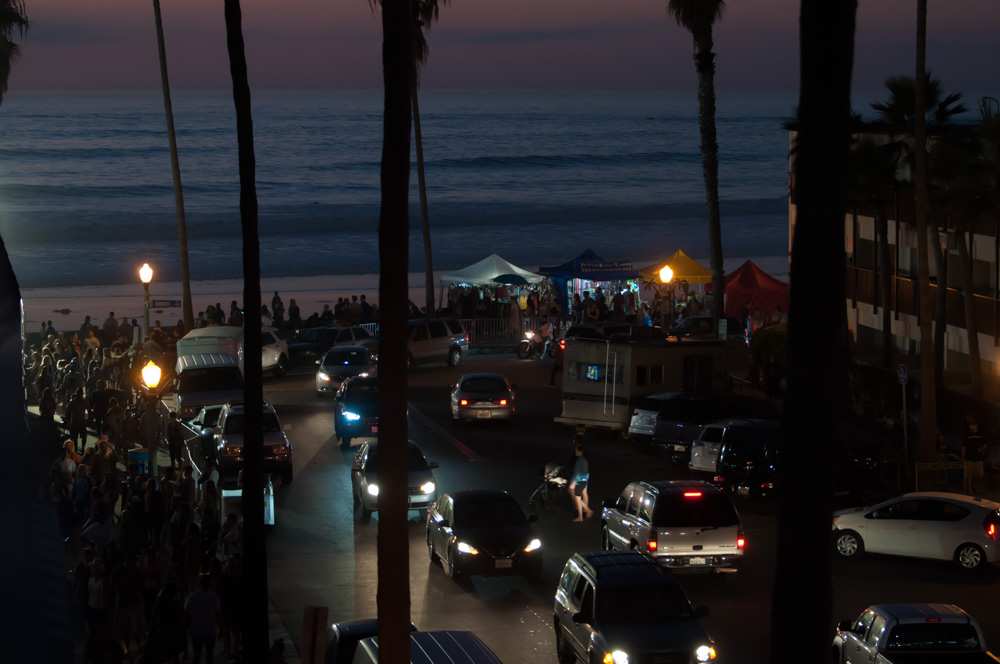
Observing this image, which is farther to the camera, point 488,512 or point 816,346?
point 488,512

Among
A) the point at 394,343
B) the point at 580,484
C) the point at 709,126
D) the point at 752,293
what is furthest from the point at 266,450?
the point at 752,293

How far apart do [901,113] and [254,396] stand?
87.2 feet

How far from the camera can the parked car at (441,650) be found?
1438 cm

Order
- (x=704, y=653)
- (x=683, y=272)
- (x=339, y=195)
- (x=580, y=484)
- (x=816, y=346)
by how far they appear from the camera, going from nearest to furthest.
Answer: (x=816, y=346)
(x=704, y=653)
(x=580, y=484)
(x=683, y=272)
(x=339, y=195)

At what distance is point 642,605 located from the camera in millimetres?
17984

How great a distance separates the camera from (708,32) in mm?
50031

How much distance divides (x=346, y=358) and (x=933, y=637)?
2790cm

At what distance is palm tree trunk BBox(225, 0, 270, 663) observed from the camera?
16328 millimetres

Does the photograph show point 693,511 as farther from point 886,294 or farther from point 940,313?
point 886,294

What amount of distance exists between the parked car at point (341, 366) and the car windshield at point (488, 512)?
59.6ft

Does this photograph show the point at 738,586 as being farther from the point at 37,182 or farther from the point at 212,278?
the point at 37,182

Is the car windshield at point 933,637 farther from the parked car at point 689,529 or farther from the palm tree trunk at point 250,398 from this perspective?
the palm tree trunk at point 250,398

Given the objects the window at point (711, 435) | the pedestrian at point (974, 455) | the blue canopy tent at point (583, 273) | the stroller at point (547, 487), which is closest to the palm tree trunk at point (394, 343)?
the stroller at point (547, 487)

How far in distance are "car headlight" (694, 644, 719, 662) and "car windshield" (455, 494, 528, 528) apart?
259 inches
